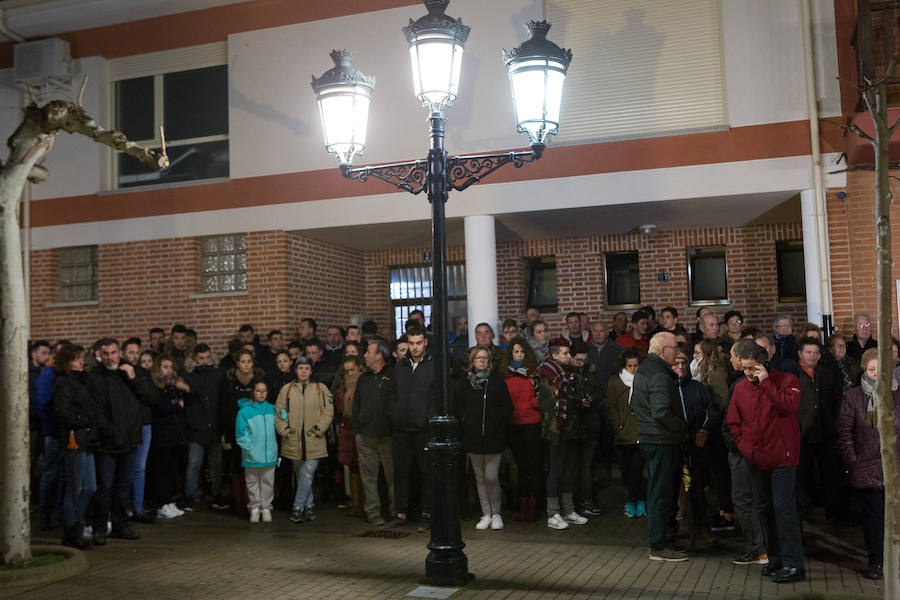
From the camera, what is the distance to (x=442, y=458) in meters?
6.63

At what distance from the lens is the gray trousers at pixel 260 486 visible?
9656 millimetres

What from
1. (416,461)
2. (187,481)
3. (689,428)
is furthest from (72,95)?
(689,428)

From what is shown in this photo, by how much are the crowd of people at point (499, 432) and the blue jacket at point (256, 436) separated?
0.07 feet

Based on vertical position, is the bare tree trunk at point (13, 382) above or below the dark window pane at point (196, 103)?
below

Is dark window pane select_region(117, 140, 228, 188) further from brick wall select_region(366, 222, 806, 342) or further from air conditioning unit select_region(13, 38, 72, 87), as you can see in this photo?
brick wall select_region(366, 222, 806, 342)

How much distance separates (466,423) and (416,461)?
93 cm

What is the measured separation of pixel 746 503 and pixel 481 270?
19.7 feet

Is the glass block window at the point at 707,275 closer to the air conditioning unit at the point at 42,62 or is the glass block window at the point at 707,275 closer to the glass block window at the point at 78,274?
the glass block window at the point at 78,274

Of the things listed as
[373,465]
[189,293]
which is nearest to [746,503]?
[373,465]

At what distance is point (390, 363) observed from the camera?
9664 mm

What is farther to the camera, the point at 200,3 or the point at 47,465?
the point at 200,3

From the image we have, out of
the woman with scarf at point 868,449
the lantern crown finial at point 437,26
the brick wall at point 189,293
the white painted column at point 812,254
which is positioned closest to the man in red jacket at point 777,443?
the woman with scarf at point 868,449

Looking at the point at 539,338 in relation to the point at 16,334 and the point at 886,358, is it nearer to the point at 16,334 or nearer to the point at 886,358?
the point at 16,334

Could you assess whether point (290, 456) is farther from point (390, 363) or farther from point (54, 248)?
point (54, 248)
